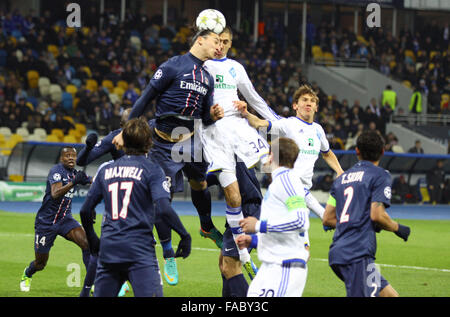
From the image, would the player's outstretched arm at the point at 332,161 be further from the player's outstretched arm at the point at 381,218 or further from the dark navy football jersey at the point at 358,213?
the player's outstretched arm at the point at 381,218

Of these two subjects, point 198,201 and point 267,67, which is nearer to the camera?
point 198,201

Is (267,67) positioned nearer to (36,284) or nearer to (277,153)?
(36,284)

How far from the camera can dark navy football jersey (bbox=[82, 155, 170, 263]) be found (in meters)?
6.67

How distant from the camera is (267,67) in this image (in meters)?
36.8

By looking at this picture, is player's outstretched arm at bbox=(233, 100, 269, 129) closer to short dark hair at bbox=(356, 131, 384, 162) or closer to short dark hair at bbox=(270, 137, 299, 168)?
short dark hair at bbox=(356, 131, 384, 162)

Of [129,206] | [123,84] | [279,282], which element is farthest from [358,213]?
[123,84]

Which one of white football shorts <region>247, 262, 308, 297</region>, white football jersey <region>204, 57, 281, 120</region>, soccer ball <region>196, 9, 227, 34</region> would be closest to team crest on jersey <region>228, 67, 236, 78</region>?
white football jersey <region>204, 57, 281, 120</region>

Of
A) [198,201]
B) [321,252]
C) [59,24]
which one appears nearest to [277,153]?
[198,201]

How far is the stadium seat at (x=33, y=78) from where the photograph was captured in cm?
3116

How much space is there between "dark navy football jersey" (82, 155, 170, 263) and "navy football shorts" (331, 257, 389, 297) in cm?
180

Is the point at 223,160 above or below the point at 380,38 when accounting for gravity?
below

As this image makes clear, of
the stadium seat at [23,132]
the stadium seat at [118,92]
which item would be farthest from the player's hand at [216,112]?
the stadium seat at [118,92]

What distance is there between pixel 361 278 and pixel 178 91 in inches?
122
